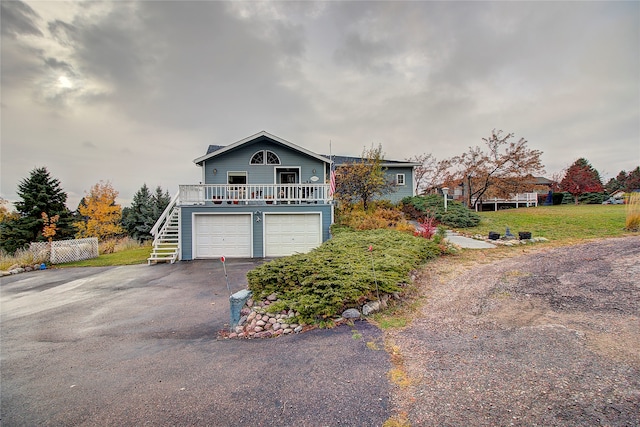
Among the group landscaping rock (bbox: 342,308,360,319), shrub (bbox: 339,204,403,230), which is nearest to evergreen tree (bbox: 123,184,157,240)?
shrub (bbox: 339,204,403,230)

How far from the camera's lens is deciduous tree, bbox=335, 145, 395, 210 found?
50.0 ft

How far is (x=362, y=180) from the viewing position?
15.4 meters

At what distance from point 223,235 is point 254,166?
503 cm

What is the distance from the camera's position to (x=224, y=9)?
1171cm

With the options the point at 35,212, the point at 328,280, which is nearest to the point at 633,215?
the point at 328,280

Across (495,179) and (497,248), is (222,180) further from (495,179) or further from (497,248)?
(495,179)

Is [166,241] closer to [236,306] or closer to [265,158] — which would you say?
[265,158]

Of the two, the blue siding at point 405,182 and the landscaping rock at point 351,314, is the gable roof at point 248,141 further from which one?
the landscaping rock at point 351,314

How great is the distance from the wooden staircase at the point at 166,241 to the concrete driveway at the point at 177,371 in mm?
5185

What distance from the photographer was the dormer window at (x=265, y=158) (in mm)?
15750

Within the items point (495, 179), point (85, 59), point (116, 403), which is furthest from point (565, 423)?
point (495, 179)

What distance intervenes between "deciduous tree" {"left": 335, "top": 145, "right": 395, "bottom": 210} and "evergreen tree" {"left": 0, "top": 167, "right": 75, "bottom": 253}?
69.0 feet

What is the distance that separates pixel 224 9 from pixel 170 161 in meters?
12.4

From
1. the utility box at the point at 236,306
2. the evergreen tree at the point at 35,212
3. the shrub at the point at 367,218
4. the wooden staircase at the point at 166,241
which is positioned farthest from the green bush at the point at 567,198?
the evergreen tree at the point at 35,212
